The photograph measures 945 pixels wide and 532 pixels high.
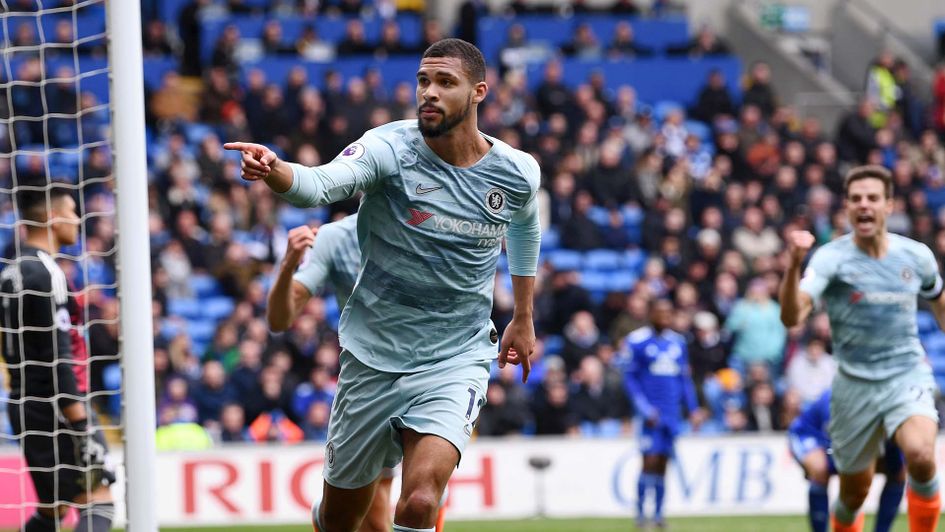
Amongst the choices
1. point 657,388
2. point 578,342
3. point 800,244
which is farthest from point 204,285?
point 800,244

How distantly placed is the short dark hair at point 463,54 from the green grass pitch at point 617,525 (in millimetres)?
7161

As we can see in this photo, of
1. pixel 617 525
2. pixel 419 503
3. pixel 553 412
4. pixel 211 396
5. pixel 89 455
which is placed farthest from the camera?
pixel 553 412

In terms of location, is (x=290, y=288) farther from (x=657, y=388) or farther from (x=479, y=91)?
(x=657, y=388)

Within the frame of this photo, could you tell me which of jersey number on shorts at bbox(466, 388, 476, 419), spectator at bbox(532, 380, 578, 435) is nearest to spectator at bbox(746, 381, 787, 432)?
spectator at bbox(532, 380, 578, 435)

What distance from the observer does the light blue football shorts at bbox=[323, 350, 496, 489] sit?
6121 millimetres

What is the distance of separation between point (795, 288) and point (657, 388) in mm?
5789

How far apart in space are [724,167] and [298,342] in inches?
282

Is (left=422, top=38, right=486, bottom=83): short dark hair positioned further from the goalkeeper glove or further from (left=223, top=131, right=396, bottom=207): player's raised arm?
the goalkeeper glove

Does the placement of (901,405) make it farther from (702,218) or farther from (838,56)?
(838,56)

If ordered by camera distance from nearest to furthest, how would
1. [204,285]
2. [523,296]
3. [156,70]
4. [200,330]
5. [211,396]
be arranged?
[523,296] < [211,396] < [200,330] < [204,285] < [156,70]

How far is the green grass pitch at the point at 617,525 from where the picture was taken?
41.7 ft

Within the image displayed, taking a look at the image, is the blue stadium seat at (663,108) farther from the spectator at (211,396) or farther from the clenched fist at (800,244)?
the clenched fist at (800,244)

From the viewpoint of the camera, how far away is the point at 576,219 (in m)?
19.1

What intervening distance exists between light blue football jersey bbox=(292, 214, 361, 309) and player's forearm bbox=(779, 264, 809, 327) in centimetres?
237
